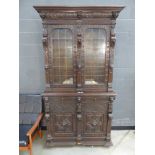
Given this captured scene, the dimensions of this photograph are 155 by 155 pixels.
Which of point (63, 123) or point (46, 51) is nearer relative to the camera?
point (46, 51)

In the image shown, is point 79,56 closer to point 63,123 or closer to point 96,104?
point 96,104

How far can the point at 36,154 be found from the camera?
2896 millimetres

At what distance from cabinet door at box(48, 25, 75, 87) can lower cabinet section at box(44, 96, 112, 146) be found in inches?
10.6

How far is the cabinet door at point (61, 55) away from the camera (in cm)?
281

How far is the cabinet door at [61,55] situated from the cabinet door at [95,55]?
0.69 ft

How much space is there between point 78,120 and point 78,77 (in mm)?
649

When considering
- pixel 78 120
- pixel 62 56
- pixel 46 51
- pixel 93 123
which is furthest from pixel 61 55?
pixel 93 123

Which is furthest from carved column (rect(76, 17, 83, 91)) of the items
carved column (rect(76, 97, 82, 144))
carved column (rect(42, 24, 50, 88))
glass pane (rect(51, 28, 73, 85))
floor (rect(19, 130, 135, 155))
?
floor (rect(19, 130, 135, 155))

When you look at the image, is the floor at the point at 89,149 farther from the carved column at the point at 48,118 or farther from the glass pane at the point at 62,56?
the glass pane at the point at 62,56

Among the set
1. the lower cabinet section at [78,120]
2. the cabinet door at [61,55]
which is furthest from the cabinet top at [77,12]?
the lower cabinet section at [78,120]

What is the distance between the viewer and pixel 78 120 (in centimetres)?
294

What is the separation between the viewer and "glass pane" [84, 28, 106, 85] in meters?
2.84
